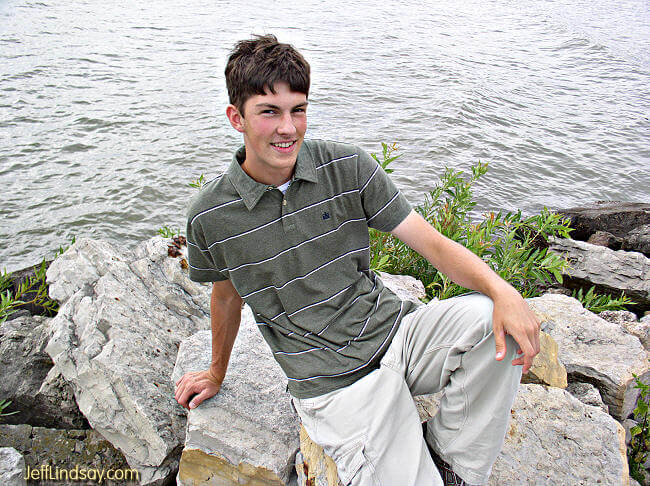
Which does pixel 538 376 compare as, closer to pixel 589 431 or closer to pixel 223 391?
pixel 589 431

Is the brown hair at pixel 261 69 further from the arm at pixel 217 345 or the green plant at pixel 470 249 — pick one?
the green plant at pixel 470 249

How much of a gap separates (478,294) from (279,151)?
1199 mm

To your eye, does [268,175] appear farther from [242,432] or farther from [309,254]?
[242,432]

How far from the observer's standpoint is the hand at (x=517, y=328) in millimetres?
2289

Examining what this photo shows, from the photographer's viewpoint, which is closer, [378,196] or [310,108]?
[378,196]

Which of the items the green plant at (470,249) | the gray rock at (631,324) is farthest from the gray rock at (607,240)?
the gray rock at (631,324)

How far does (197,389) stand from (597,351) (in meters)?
2.92

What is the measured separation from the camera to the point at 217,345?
3.00 metres

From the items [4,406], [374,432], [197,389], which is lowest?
[4,406]

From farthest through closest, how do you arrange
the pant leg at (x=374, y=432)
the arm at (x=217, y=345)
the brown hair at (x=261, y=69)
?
the arm at (x=217, y=345), the brown hair at (x=261, y=69), the pant leg at (x=374, y=432)

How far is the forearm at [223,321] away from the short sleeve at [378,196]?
2.85 feet

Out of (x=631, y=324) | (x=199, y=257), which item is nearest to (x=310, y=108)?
(x=631, y=324)

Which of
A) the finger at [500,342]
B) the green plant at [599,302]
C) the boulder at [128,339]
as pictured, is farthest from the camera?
the green plant at [599,302]

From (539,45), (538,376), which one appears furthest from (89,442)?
(539,45)
